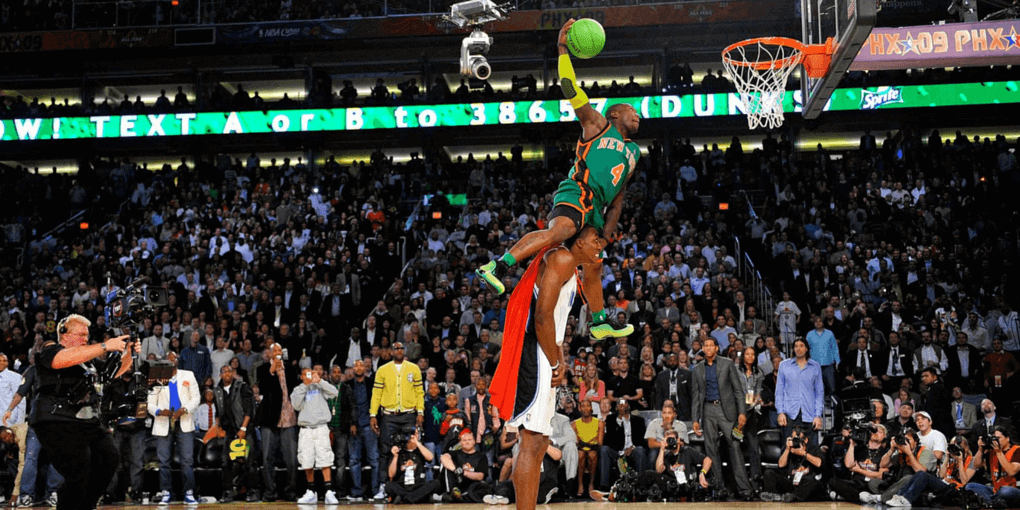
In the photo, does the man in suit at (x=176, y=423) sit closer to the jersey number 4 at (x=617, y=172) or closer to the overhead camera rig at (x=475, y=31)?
the overhead camera rig at (x=475, y=31)

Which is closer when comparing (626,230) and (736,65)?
(736,65)

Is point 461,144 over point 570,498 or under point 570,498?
over

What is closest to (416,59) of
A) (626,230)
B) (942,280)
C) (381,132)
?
(381,132)

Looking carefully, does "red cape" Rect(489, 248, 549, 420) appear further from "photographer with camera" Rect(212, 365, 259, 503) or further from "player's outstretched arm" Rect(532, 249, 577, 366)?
"photographer with camera" Rect(212, 365, 259, 503)

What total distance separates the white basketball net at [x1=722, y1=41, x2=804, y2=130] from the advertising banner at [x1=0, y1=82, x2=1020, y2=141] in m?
14.8

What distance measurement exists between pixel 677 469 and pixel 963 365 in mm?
5908

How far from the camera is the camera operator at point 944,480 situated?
1200 centimetres

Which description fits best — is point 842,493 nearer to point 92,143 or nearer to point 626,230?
point 626,230

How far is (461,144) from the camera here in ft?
108


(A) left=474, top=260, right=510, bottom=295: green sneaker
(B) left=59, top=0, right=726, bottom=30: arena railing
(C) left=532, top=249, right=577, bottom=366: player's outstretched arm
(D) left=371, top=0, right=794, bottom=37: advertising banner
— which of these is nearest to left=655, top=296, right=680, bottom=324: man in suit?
(C) left=532, top=249, right=577, bottom=366: player's outstretched arm

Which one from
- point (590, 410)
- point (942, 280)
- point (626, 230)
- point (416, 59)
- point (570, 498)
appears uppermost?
point (416, 59)

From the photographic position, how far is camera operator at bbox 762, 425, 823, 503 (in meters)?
13.2

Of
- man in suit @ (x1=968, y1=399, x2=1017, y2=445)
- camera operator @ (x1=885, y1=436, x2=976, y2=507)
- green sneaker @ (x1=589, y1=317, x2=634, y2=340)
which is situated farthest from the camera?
man in suit @ (x1=968, y1=399, x2=1017, y2=445)

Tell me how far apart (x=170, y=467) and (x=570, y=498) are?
237 inches
